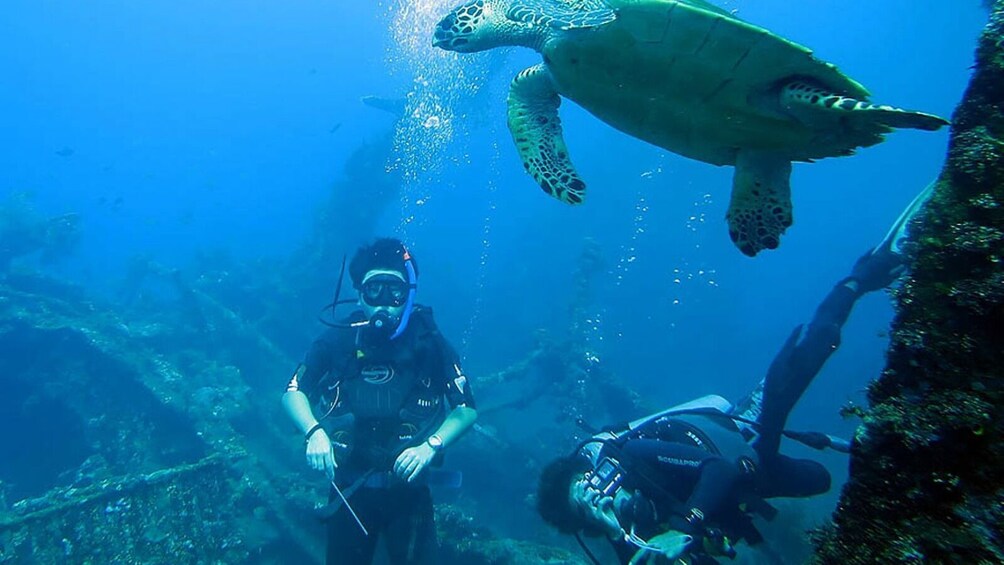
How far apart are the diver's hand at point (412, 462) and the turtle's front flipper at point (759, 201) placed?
2.68 metres

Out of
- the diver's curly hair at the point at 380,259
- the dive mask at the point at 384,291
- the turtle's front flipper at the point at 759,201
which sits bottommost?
the dive mask at the point at 384,291

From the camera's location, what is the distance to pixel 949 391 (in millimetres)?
1149

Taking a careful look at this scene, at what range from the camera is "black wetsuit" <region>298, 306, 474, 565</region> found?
12.7 ft

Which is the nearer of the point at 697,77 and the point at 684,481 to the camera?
the point at 697,77

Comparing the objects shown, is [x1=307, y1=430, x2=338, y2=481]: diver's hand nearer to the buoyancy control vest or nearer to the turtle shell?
the buoyancy control vest

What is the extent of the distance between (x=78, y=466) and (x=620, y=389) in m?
11.0

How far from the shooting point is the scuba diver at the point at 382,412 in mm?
3795

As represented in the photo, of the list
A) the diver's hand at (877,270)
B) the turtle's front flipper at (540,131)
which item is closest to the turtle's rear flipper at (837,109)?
the turtle's front flipper at (540,131)

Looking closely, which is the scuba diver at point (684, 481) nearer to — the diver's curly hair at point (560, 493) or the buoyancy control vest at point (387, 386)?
the diver's curly hair at point (560, 493)

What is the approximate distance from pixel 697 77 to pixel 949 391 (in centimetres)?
192

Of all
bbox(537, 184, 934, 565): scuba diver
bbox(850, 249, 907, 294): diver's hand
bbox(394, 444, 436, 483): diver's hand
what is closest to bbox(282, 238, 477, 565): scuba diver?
bbox(394, 444, 436, 483): diver's hand

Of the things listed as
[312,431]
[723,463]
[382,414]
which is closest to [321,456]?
[312,431]

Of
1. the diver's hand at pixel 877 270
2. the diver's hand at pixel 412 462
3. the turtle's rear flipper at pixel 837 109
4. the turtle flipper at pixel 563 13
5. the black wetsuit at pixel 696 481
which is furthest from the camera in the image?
the diver's hand at pixel 877 270

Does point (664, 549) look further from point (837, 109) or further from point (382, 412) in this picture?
point (837, 109)
